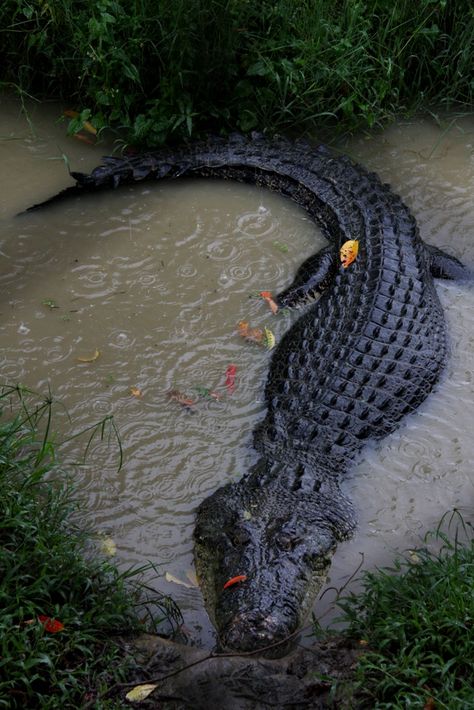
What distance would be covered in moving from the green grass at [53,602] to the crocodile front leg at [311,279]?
2.16 metres

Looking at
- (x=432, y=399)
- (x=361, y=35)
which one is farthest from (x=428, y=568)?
(x=361, y=35)

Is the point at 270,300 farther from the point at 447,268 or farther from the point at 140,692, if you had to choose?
the point at 140,692

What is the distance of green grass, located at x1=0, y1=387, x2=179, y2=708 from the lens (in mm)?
2625

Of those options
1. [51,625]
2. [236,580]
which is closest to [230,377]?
[236,580]

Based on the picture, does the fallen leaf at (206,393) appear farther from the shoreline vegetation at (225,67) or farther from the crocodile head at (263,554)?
the crocodile head at (263,554)

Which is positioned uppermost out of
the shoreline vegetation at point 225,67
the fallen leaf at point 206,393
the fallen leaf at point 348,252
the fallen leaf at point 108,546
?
the shoreline vegetation at point 225,67

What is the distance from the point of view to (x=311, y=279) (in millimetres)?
5180

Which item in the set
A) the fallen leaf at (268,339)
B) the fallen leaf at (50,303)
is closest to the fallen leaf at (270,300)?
the fallen leaf at (268,339)

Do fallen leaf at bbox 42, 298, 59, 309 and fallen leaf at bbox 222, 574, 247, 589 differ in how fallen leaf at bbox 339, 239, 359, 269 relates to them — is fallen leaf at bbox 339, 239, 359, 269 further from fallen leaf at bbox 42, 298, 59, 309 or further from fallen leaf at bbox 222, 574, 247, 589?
fallen leaf at bbox 222, 574, 247, 589

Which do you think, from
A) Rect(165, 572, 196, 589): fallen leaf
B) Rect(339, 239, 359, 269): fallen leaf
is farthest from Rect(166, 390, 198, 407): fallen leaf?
Rect(339, 239, 359, 269): fallen leaf

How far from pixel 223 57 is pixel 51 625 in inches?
180

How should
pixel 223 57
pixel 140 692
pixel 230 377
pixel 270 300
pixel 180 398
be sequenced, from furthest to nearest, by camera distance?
pixel 223 57 < pixel 270 300 < pixel 230 377 < pixel 180 398 < pixel 140 692

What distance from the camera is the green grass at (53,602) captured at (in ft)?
8.61

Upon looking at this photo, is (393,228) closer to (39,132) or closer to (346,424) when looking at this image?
(346,424)
